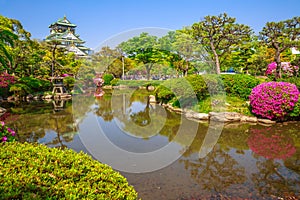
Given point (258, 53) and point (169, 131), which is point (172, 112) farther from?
point (258, 53)

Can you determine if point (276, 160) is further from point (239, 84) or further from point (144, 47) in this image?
point (144, 47)

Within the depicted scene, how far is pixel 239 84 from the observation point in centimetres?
1025

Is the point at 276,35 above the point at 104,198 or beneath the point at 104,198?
above

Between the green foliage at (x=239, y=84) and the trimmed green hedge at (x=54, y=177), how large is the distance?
9.46 meters

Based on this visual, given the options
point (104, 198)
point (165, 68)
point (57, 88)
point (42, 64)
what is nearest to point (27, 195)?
point (104, 198)

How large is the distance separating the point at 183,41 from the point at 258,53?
29.7 ft

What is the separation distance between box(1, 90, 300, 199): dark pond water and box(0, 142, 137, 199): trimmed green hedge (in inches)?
59.9

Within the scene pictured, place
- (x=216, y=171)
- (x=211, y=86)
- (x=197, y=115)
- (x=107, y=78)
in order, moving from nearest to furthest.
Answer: (x=216, y=171)
(x=197, y=115)
(x=211, y=86)
(x=107, y=78)

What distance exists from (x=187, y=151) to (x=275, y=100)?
4221 millimetres

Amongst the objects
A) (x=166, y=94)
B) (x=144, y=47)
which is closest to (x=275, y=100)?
(x=166, y=94)

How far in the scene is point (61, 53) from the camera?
67.7 ft

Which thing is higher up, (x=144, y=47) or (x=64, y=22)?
(x=64, y=22)

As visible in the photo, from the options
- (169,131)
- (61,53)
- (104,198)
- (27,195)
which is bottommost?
(169,131)

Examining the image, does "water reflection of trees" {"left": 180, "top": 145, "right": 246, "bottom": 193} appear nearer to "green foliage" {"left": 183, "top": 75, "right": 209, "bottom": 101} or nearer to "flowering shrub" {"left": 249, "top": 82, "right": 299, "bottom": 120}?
"flowering shrub" {"left": 249, "top": 82, "right": 299, "bottom": 120}
